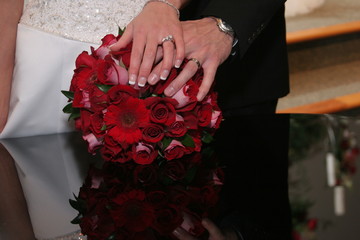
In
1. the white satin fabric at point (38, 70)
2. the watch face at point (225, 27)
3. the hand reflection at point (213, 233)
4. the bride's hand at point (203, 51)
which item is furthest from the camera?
the white satin fabric at point (38, 70)

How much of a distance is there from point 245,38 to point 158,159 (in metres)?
0.33

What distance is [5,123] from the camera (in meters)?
1.18

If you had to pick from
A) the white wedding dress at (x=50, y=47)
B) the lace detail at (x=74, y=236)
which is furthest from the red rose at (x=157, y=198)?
the white wedding dress at (x=50, y=47)

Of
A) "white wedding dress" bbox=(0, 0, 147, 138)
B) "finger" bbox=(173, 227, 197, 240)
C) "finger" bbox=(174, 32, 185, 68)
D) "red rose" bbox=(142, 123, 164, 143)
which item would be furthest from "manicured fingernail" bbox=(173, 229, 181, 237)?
"white wedding dress" bbox=(0, 0, 147, 138)

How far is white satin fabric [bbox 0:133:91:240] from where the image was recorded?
0.64m

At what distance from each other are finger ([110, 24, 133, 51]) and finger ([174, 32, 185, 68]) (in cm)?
8

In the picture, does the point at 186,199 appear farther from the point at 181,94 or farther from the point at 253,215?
the point at 181,94

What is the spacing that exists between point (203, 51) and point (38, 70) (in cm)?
41

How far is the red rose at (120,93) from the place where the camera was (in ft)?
2.59

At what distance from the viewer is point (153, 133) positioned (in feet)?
2.60

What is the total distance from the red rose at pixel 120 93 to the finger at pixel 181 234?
30 cm

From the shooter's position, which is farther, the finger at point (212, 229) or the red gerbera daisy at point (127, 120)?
the red gerbera daisy at point (127, 120)

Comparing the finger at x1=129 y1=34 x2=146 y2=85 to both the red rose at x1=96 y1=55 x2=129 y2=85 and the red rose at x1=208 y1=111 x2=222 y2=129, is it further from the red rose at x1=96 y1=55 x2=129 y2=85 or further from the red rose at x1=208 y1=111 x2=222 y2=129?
the red rose at x1=208 y1=111 x2=222 y2=129

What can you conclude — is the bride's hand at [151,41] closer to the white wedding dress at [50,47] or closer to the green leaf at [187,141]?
the green leaf at [187,141]
